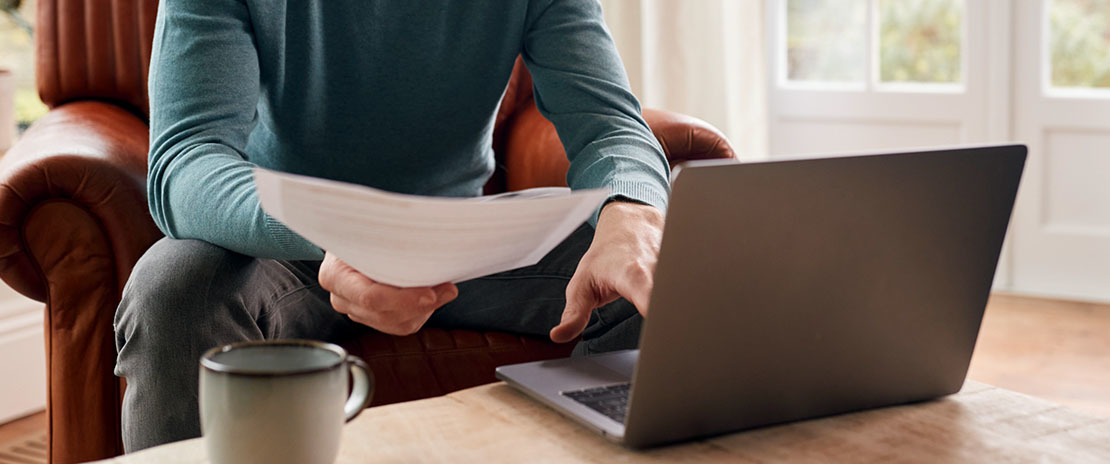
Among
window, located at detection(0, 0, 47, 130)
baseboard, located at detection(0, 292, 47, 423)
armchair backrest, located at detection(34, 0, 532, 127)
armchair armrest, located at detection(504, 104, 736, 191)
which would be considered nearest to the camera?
armchair armrest, located at detection(504, 104, 736, 191)

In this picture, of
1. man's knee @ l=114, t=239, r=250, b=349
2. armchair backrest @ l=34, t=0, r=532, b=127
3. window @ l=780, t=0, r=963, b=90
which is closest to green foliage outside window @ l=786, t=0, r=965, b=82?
window @ l=780, t=0, r=963, b=90

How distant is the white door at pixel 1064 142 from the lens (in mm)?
2758

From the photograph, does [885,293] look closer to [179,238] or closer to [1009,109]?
[179,238]

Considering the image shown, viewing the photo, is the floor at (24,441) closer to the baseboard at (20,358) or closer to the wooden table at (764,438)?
the baseboard at (20,358)

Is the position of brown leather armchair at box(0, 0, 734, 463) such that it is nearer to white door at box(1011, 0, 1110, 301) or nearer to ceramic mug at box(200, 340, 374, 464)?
ceramic mug at box(200, 340, 374, 464)

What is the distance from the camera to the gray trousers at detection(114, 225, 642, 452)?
3.12 feet

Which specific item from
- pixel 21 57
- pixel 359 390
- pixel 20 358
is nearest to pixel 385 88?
pixel 359 390

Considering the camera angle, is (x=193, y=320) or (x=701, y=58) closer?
(x=193, y=320)

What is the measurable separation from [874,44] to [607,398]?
8.56ft

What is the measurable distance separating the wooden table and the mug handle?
0.03m

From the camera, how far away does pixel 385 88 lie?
1.29m

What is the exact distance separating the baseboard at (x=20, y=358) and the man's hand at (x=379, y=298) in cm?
153

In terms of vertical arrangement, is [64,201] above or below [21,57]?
below

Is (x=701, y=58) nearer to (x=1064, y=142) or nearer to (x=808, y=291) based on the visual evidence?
(x=1064, y=142)
